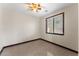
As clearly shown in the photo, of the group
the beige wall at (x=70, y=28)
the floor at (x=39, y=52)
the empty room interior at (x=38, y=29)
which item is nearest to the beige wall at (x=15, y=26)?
the empty room interior at (x=38, y=29)

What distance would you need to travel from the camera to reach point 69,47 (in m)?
4.66

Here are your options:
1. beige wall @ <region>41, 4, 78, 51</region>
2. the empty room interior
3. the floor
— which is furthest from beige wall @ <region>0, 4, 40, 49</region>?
beige wall @ <region>41, 4, 78, 51</region>

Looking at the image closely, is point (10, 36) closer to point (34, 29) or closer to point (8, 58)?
point (34, 29)

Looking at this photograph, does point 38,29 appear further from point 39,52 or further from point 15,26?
point 39,52

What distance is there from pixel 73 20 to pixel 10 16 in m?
3.82

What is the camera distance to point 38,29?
27.6 feet

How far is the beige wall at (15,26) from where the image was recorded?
5375mm

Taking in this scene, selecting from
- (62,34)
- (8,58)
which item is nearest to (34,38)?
(62,34)

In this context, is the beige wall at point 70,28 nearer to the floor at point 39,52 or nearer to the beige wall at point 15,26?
the floor at point 39,52

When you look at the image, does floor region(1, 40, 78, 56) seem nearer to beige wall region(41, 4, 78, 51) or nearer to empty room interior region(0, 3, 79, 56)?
empty room interior region(0, 3, 79, 56)

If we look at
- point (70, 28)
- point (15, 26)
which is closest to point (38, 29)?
point (15, 26)

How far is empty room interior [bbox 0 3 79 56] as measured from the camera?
4.36 metres

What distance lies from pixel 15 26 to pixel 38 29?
239 cm

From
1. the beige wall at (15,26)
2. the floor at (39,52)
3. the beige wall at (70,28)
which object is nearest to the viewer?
the floor at (39,52)
